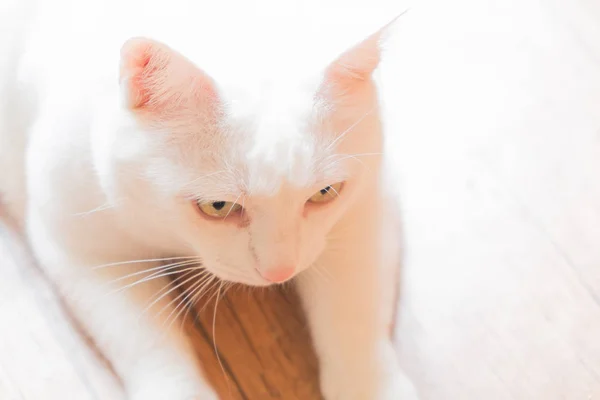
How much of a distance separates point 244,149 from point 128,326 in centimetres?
37

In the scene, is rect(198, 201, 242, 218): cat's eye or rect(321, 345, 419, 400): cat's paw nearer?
rect(198, 201, 242, 218): cat's eye

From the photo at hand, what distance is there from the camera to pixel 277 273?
0.80m

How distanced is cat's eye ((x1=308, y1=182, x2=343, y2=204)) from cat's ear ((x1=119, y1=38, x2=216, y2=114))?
6.2 inches

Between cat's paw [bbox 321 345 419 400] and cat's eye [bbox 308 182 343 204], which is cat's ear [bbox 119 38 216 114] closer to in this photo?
cat's eye [bbox 308 182 343 204]

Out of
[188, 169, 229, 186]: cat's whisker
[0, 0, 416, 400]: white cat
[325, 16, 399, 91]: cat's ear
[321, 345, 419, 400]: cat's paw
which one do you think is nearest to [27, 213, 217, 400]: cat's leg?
[0, 0, 416, 400]: white cat

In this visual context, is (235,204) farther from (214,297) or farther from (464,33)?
(464,33)

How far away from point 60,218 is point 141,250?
0.11 m

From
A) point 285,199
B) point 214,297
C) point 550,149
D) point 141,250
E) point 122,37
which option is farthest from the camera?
point 550,149

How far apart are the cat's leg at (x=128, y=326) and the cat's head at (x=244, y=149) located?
0.22 meters

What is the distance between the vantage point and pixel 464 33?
1.31m

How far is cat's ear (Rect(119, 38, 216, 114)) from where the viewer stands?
2.24 ft

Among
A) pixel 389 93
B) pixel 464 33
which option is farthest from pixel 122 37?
pixel 464 33

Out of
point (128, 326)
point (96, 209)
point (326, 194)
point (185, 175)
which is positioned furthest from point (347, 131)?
point (128, 326)

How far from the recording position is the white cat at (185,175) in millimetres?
742
